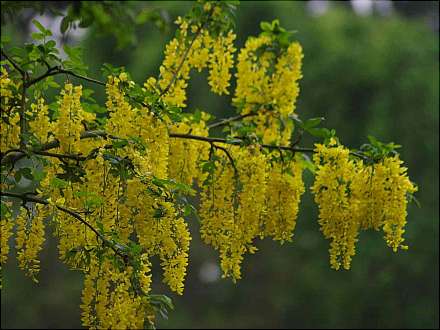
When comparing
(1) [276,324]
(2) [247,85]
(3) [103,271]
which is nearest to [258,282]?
(1) [276,324]

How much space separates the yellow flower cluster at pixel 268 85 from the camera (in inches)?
164

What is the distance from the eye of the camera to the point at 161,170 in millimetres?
3352

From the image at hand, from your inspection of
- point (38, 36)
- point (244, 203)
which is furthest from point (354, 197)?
point (38, 36)

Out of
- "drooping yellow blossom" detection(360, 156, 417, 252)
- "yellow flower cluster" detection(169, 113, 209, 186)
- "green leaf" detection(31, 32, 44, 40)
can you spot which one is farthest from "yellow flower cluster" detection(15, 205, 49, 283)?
"drooping yellow blossom" detection(360, 156, 417, 252)

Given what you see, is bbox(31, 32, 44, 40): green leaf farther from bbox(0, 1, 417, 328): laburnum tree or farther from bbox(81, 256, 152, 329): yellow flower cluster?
bbox(81, 256, 152, 329): yellow flower cluster

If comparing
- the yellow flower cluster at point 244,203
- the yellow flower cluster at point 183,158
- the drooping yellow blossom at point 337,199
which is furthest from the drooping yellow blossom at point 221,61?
the drooping yellow blossom at point 337,199

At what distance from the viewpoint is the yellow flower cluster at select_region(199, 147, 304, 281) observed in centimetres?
369

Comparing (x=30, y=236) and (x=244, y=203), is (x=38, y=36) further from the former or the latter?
(x=244, y=203)

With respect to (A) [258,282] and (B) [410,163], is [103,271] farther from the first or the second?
(A) [258,282]

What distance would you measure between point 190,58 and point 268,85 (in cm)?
44

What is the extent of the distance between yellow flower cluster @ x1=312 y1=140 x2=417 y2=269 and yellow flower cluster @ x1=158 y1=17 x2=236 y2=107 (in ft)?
2.49

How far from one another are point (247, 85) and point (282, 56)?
243 millimetres

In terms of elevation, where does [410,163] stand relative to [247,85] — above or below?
above

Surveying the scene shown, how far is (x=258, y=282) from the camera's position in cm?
1182
